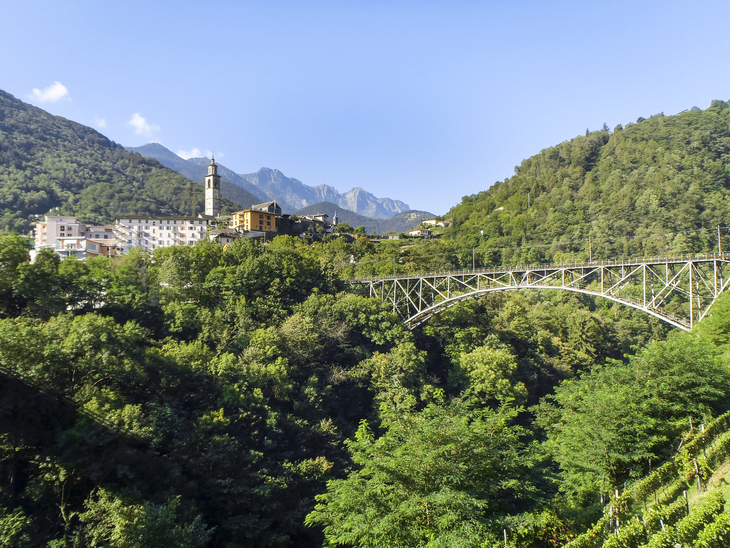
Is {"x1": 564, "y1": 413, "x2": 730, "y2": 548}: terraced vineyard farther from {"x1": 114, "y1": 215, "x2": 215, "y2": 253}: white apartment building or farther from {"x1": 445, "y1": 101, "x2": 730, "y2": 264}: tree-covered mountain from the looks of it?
{"x1": 114, "y1": 215, "x2": 215, "y2": 253}: white apartment building

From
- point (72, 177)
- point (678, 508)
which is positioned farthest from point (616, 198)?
point (72, 177)

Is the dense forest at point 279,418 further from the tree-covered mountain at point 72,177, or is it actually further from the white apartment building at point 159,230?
the tree-covered mountain at point 72,177

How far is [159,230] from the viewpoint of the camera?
264 feet

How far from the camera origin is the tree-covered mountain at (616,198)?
76.2 metres

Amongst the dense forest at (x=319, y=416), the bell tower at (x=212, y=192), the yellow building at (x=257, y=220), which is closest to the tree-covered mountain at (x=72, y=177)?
the bell tower at (x=212, y=192)

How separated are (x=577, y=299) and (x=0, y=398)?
7001 centimetres

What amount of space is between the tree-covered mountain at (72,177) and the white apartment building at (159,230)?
2832 centimetres

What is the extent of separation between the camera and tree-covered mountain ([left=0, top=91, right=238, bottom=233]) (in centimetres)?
10588

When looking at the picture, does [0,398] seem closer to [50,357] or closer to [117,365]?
[50,357]

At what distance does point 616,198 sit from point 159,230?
274 feet

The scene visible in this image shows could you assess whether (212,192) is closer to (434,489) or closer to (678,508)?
(434,489)

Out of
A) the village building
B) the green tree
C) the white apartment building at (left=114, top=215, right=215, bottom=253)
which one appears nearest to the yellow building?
the white apartment building at (left=114, top=215, right=215, bottom=253)

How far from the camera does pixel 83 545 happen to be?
1812 centimetres

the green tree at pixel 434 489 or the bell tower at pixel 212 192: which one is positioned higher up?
the bell tower at pixel 212 192
